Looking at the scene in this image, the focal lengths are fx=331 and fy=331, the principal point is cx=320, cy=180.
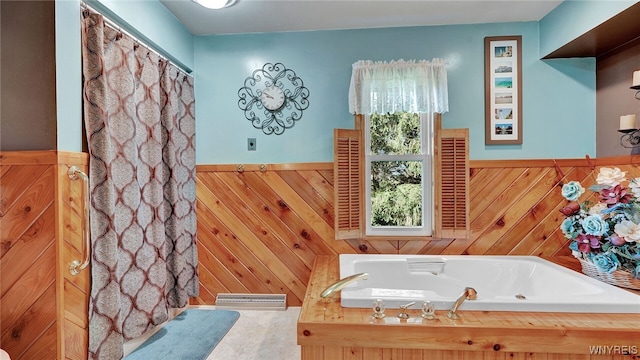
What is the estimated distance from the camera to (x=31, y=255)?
59.0 inches

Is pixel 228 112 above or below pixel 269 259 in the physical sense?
above

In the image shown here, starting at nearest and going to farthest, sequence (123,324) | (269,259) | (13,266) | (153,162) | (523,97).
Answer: (13,266) < (123,324) < (153,162) < (523,97) < (269,259)

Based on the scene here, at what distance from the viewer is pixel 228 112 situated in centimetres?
279

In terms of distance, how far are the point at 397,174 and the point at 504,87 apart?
1.07 m

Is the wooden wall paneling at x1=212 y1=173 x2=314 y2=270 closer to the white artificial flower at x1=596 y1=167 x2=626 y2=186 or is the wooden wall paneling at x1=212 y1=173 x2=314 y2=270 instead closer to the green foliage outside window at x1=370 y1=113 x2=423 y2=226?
the green foliage outside window at x1=370 y1=113 x2=423 y2=226

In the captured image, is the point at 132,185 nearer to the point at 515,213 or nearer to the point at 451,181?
the point at 451,181

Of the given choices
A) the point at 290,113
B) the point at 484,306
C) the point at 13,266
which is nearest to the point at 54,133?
the point at 13,266

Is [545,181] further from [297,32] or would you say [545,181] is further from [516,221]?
[297,32]

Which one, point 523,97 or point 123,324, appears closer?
point 123,324

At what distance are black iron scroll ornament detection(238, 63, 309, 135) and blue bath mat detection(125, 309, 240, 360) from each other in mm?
1505

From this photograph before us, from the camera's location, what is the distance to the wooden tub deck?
4.45 feet

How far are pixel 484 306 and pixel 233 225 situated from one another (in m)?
1.94

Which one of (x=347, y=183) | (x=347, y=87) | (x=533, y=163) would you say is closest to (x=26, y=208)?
(x=347, y=183)

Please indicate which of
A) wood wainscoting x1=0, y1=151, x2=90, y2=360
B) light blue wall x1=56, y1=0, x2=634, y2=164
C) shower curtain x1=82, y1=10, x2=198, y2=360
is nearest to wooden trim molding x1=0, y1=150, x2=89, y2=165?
wood wainscoting x1=0, y1=151, x2=90, y2=360
